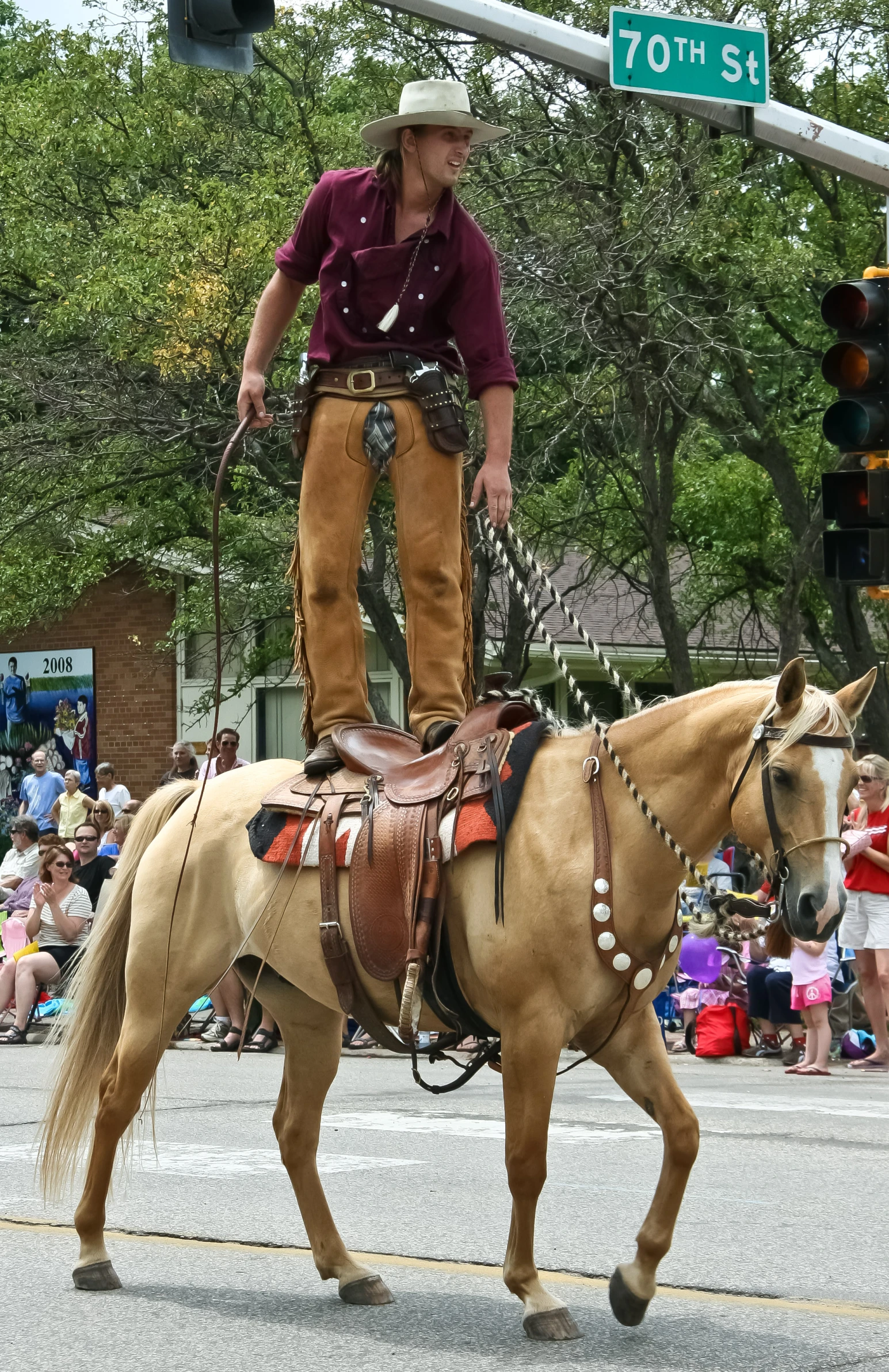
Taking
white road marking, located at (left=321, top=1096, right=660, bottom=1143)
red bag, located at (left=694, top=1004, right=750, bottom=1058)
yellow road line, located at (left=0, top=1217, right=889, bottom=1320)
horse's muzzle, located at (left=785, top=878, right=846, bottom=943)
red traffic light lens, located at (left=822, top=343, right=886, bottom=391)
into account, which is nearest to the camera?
horse's muzzle, located at (left=785, top=878, right=846, bottom=943)

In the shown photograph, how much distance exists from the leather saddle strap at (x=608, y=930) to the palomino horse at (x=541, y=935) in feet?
0.07

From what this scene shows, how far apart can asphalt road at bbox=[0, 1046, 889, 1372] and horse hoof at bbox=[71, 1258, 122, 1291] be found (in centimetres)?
6

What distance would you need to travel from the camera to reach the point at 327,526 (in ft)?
20.6

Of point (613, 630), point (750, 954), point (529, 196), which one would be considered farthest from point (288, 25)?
point (750, 954)

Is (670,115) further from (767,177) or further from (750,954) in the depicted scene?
(750,954)

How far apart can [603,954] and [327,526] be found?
1.94 meters

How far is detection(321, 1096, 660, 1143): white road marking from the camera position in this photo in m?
9.75

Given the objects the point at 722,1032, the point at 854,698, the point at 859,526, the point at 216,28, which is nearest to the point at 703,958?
the point at 722,1032

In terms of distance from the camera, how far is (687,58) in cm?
904

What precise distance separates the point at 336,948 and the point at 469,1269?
1366 millimetres

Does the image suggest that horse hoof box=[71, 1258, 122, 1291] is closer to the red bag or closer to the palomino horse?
the palomino horse

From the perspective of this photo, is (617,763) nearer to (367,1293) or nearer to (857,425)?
(367,1293)

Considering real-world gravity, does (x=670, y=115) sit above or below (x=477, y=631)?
above

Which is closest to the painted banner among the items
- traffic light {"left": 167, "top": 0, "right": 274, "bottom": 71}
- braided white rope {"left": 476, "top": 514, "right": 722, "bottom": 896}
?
traffic light {"left": 167, "top": 0, "right": 274, "bottom": 71}
